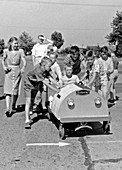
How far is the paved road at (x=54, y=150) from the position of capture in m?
4.93

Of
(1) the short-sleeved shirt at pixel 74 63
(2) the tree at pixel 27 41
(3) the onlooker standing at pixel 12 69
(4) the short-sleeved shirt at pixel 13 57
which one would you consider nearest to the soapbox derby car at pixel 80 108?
(1) the short-sleeved shirt at pixel 74 63

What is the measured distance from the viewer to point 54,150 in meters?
5.58

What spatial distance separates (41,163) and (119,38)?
169ft

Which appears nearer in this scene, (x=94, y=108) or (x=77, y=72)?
(x=94, y=108)

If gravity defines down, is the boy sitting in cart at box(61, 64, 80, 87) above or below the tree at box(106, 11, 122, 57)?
below

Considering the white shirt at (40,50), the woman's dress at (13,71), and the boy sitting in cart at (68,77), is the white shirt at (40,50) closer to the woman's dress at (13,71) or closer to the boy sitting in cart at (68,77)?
the woman's dress at (13,71)

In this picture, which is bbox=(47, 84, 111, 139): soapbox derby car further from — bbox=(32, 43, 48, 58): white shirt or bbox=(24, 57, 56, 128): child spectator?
bbox=(32, 43, 48, 58): white shirt

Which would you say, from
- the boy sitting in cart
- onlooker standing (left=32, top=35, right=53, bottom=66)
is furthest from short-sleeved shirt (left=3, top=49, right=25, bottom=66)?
onlooker standing (left=32, top=35, right=53, bottom=66)

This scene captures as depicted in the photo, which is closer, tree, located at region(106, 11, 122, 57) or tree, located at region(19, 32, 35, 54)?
tree, located at region(106, 11, 122, 57)

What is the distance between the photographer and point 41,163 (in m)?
5.00

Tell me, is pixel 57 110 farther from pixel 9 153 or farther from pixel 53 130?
pixel 9 153

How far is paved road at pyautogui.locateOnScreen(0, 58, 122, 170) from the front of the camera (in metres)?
4.93

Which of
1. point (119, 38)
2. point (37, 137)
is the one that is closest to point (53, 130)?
point (37, 137)

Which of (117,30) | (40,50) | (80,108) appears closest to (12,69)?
(40,50)
